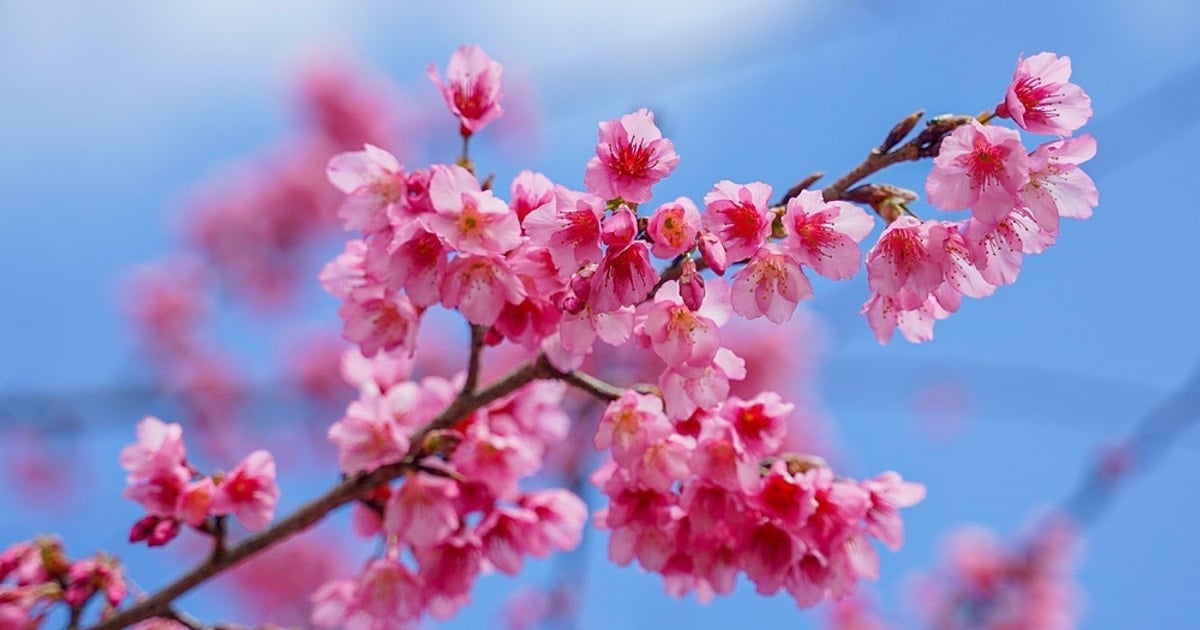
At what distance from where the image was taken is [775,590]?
1.75 metres

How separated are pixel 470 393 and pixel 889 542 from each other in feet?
2.85

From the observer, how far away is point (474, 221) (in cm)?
147

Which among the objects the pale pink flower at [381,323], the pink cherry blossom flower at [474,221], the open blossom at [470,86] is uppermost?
the open blossom at [470,86]

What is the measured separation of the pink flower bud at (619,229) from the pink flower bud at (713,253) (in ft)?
0.35

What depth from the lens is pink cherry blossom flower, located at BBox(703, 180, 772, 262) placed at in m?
1.42

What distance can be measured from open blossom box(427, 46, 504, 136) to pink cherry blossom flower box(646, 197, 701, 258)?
51 centimetres

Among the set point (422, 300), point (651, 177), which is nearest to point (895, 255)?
point (651, 177)

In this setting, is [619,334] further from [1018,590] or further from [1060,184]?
[1018,590]

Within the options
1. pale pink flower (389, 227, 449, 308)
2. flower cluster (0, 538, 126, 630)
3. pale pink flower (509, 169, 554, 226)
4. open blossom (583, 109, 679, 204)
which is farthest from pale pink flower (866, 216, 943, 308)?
flower cluster (0, 538, 126, 630)

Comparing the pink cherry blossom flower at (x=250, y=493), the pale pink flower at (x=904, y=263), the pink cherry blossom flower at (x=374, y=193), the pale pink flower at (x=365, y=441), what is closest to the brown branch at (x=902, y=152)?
the pale pink flower at (x=904, y=263)

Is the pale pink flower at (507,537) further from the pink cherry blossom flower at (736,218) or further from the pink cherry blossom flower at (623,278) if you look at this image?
the pink cherry blossom flower at (736,218)

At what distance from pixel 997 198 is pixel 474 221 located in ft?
2.63

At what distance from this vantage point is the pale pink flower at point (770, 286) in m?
1.47

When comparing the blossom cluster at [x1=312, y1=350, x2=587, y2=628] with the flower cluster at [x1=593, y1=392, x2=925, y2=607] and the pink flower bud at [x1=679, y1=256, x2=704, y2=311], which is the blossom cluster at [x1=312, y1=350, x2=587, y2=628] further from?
the pink flower bud at [x1=679, y1=256, x2=704, y2=311]
